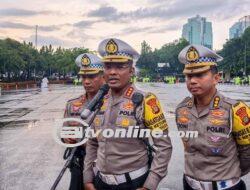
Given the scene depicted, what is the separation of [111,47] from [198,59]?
71cm

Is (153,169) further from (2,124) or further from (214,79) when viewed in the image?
(2,124)

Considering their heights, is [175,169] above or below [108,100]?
below

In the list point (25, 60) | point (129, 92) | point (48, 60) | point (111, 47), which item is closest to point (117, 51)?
point (111, 47)

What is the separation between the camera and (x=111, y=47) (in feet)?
11.9

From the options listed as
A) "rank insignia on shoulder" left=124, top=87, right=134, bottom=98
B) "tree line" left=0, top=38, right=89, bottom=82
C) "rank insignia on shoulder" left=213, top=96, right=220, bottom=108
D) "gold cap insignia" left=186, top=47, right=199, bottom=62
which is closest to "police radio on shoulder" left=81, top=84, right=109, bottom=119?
"rank insignia on shoulder" left=124, top=87, right=134, bottom=98

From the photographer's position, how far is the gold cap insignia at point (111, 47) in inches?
142

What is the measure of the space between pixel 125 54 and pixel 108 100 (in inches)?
15.7

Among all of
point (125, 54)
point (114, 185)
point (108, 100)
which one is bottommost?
point (114, 185)

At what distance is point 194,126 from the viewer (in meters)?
3.43

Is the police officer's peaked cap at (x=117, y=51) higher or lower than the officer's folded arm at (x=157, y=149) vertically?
higher

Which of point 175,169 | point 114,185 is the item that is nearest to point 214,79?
point 114,185

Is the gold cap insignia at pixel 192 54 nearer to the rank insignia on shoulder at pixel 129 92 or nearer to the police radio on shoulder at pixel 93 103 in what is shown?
the rank insignia on shoulder at pixel 129 92

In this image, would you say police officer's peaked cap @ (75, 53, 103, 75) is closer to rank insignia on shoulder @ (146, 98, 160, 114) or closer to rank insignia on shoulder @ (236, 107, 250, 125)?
rank insignia on shoulder @ (146, 98, 160, 114)

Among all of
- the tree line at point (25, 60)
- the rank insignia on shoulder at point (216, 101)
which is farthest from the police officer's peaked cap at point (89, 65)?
the tree line at point (25, 60)
